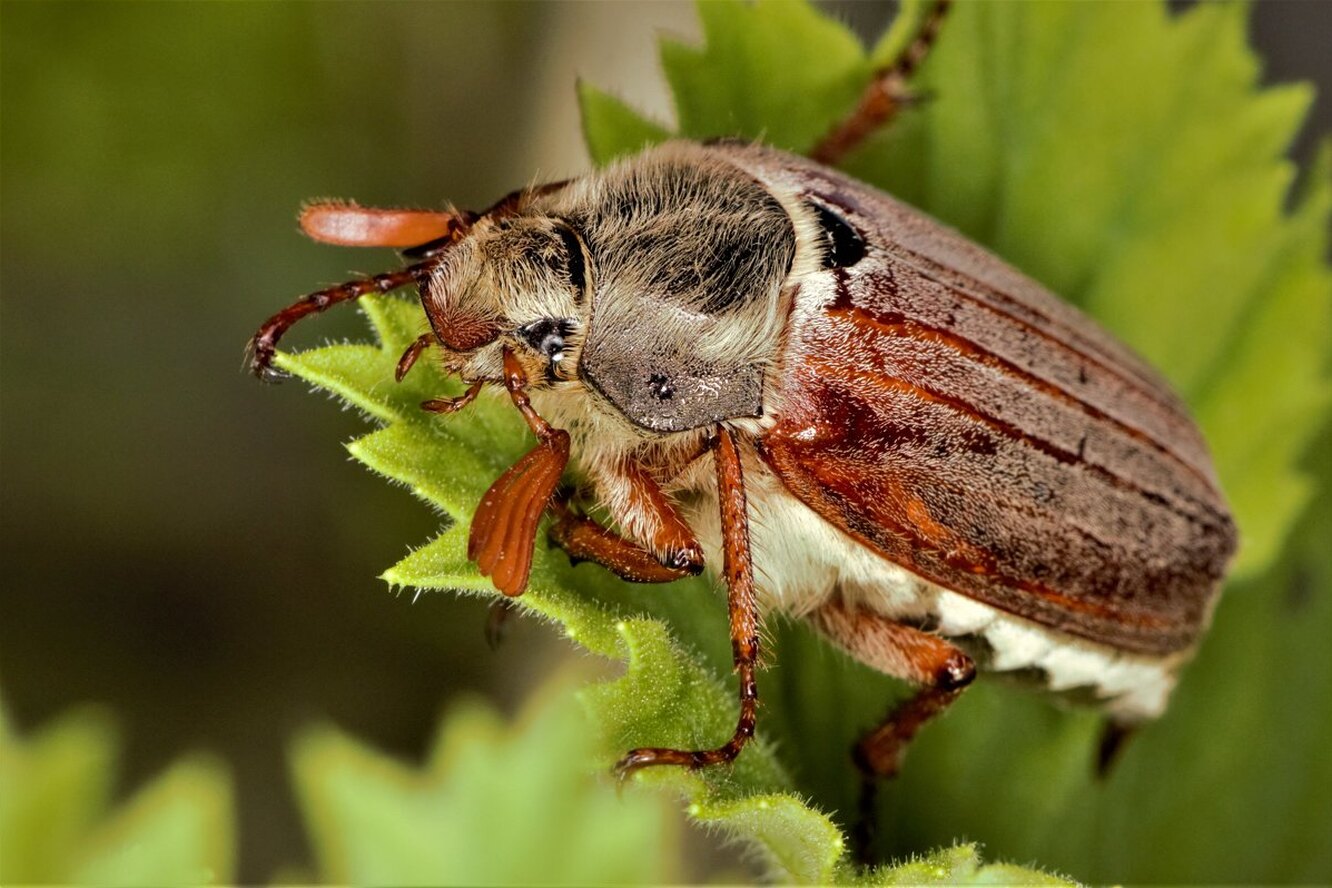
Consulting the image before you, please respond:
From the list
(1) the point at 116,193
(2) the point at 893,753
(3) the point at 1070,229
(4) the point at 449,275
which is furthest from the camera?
(1) the point at 116,193

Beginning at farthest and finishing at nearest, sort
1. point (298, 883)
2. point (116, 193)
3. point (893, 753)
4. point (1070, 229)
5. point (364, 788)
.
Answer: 1. point (116, 193)
2. point (364, 788)
3. point (1070, 229)
4. point (298, 883)
5. point (893, 753)

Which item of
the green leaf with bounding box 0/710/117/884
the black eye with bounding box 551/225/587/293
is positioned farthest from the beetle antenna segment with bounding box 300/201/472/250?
the green leaf with bounding box 0/710/117/884

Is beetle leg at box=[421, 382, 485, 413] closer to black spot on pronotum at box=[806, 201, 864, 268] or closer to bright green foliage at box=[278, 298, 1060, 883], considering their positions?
bright green foliage at box=[278, 298, 1060, 883]

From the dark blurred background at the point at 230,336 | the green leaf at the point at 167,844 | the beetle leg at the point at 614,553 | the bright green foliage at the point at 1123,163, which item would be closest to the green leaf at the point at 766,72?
the bright green foliage at the point at 1123,163

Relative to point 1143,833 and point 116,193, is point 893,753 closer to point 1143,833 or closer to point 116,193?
point 1143,833

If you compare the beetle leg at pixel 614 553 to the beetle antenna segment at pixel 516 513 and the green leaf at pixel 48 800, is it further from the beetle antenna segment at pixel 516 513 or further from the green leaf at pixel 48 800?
the green leaf at pixel 48 800

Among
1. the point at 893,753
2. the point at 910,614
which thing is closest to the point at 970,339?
the point at 910,614
